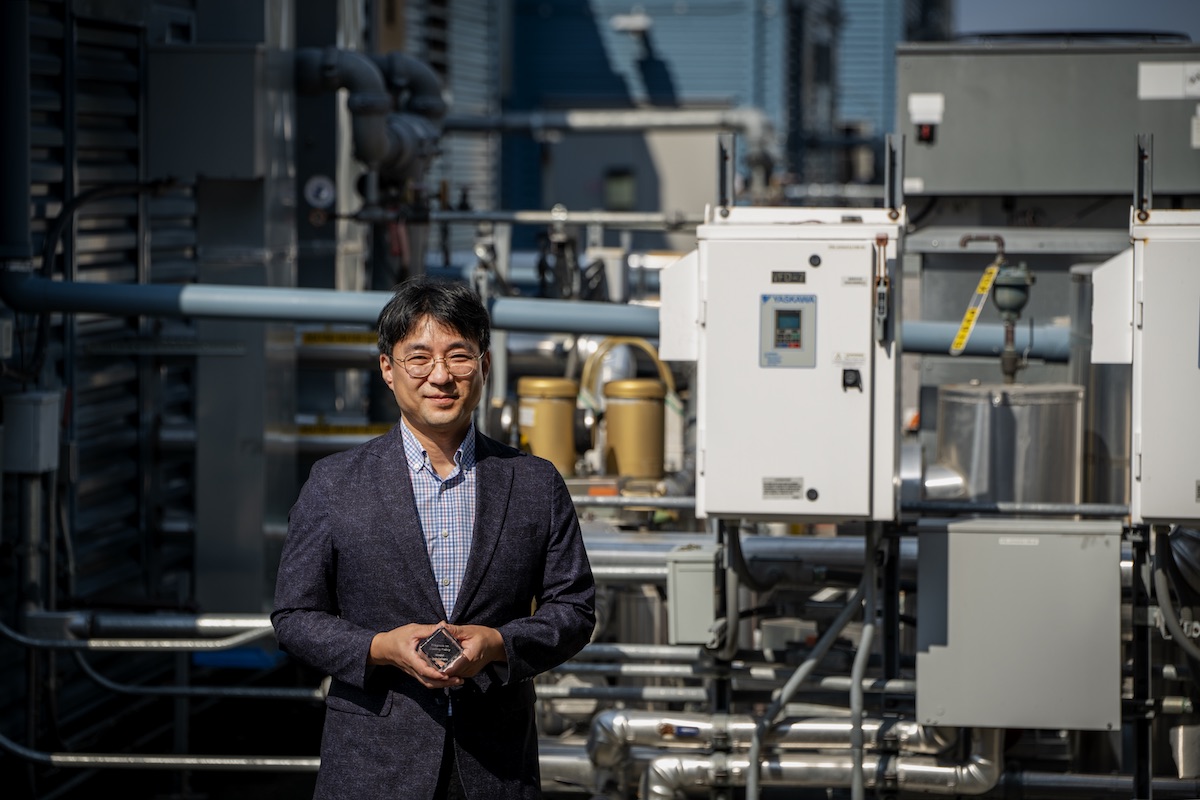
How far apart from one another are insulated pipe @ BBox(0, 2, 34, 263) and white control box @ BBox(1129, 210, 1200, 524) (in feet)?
12.4

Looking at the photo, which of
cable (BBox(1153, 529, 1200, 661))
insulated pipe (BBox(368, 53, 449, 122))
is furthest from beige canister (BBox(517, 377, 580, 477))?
insulated pipe (BBox(368, 53, 449, 122))

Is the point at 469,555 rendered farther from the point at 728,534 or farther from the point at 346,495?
the point at 728,534

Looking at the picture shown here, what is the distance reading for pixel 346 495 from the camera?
3172mm

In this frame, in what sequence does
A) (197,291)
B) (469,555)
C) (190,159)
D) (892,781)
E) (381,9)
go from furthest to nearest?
(381,9), (190,159), (197,291), (892,781), (469,555)

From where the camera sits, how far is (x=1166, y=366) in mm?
4609

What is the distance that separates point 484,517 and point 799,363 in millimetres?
1777

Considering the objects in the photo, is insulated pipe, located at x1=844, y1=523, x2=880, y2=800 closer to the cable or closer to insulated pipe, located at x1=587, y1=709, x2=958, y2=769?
insulated pipe, located at x1=587, y1=709, x2=958, y2=769

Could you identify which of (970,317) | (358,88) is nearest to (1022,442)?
(970,317)

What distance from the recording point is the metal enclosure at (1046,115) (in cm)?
780

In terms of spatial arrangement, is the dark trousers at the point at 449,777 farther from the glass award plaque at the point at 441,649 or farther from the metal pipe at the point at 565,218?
the metal pipe at the point at 565,218

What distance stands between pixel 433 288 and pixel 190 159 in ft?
12.8

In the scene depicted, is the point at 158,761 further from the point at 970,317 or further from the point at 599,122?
the point at 599,122

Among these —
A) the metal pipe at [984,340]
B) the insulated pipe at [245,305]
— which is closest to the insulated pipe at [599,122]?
the metal pipe at [984,340]

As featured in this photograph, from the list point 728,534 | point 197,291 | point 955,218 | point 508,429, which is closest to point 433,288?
point 728,534
